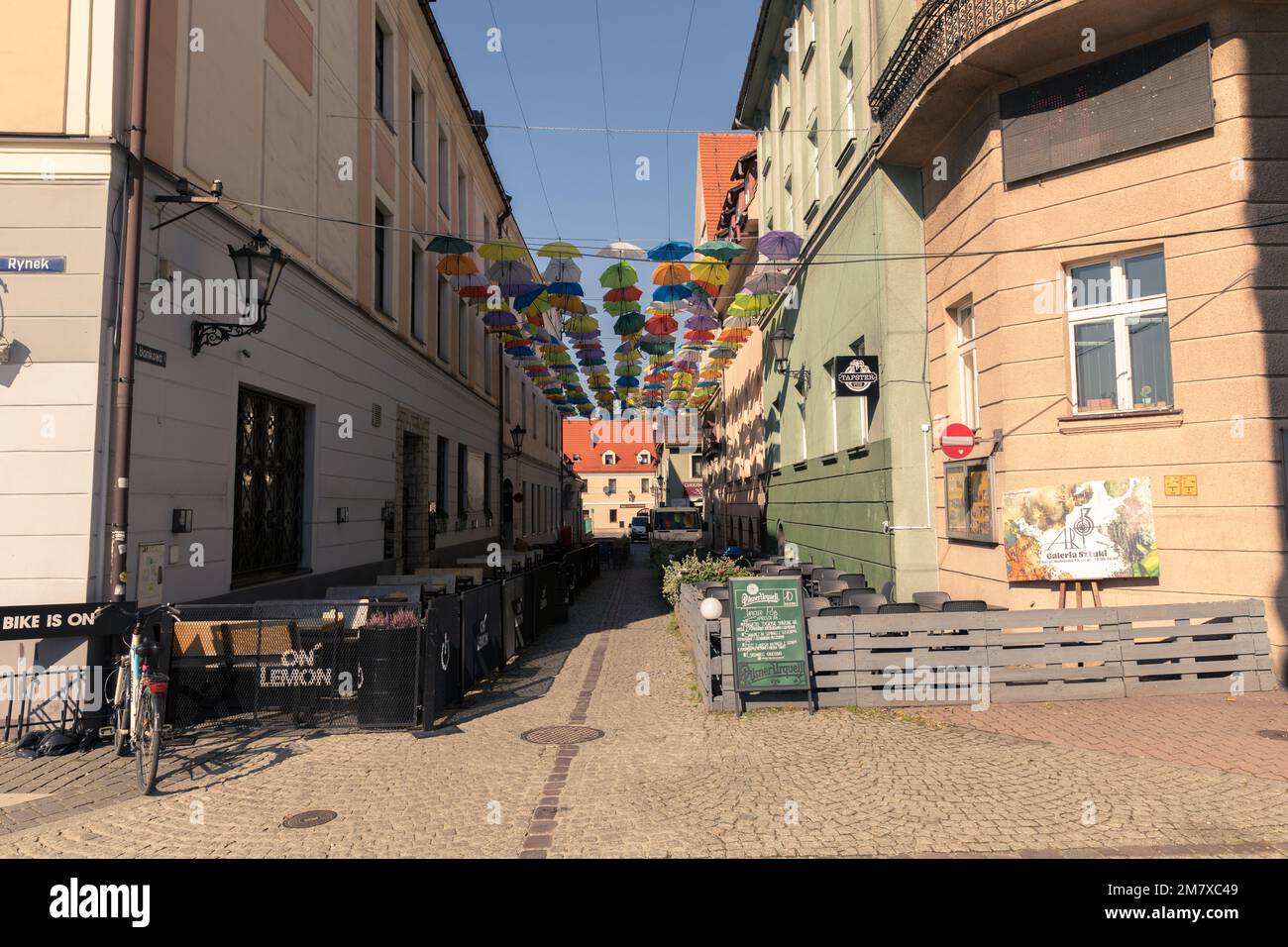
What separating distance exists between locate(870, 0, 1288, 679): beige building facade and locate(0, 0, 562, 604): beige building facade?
850cm

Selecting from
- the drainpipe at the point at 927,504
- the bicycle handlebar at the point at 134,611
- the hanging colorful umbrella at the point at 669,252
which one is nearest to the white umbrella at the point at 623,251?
the hanging colorful umbrella at the point at 669,252

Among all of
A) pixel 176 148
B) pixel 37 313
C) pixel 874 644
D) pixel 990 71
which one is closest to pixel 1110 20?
pixel 990 71

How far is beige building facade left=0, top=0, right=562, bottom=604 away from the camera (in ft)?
24.1

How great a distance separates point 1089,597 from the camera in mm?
9523

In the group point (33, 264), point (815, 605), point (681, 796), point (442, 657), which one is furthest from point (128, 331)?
point (815, 605)

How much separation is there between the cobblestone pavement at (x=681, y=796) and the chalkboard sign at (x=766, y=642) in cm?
37

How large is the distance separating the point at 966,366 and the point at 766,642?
6021mm

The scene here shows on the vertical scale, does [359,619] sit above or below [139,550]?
below

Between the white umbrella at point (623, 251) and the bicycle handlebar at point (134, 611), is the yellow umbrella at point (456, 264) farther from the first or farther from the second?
the bicycle handlebar at point (134, 611)

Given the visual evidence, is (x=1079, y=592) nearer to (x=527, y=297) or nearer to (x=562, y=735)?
(x=562, y=735)

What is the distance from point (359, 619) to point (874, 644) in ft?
18.2

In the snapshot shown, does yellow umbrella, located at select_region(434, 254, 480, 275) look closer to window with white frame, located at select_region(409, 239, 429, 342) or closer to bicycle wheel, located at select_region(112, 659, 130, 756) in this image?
window with white frame, located at select_region(409, 239, 429, 342)

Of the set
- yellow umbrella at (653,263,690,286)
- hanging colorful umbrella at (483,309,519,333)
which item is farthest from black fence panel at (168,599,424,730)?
hanging colorful umbrella at (483,309,519,333)

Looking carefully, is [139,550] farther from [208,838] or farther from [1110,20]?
[1110,20]
